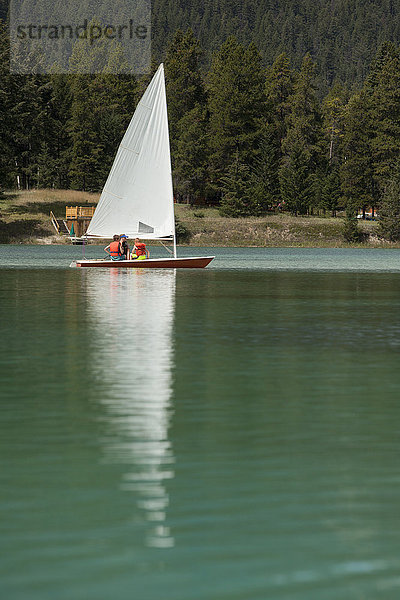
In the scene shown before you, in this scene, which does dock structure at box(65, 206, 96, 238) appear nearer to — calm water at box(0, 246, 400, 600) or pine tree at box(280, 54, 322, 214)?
pine tree at box(280, 54, 322, 214)

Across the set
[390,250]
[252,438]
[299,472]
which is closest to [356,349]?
[252,438]

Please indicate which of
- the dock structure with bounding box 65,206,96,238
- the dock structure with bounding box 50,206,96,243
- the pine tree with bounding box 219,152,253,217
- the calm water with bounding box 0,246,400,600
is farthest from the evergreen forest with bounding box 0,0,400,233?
the calm water with bounding box 0,246,400,600

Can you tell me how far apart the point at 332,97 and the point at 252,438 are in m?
189

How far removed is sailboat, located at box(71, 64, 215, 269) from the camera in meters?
65.4

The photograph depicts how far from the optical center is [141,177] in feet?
218

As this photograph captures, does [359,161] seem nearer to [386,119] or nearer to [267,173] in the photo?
[386,119]

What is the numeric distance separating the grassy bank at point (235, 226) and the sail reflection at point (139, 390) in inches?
3267

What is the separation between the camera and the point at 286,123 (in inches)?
6368

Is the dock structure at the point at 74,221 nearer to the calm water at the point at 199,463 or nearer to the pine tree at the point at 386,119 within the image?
the pine tree at the point at 386,119

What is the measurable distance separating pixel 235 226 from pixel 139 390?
366ft

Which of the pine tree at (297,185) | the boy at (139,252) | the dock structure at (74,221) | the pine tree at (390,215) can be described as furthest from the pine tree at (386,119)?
the boy at (139,252)

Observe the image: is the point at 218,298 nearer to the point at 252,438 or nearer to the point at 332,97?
the point at 252,438

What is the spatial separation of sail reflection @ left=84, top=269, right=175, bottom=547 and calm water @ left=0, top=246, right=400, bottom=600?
1.9 inches

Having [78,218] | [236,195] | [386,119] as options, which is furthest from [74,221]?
[386,119]
